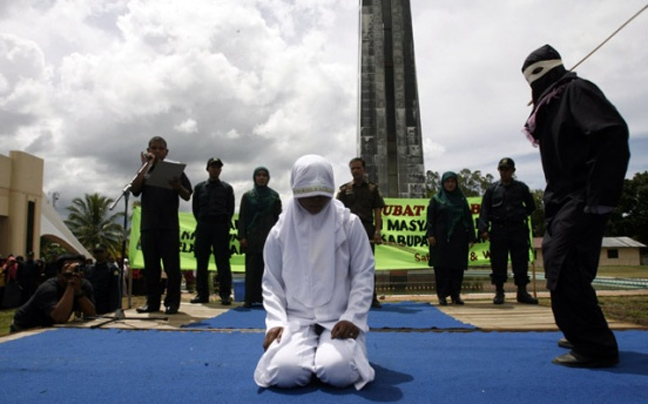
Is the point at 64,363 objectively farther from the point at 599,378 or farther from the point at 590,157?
the point at 590,157

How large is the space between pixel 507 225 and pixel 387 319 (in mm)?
2378

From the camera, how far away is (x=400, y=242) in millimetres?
8758

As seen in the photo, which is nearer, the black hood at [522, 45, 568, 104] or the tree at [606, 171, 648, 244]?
the black hood at [522, 45, 568, 104]

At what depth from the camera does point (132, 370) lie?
268 cm

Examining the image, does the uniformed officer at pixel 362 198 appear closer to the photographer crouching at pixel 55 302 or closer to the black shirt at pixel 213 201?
the black shirt at pixel 213 201

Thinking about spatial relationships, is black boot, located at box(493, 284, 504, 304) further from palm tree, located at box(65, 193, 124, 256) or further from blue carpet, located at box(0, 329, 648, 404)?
palm tree, located at box(65, 193, 124, 256)

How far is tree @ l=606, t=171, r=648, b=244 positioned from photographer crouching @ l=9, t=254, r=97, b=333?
164 feet

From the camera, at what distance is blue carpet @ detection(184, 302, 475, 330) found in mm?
4449

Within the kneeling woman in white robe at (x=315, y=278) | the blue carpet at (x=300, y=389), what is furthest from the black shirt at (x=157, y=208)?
the kneeling woman in white robe at (x=315, y=278)

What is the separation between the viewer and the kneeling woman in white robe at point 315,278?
8.21 ft

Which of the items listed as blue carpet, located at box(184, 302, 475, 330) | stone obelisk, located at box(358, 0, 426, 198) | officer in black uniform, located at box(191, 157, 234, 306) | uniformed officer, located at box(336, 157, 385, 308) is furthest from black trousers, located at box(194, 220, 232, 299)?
stone obelisk, located at box(358, 0, 426, 198)

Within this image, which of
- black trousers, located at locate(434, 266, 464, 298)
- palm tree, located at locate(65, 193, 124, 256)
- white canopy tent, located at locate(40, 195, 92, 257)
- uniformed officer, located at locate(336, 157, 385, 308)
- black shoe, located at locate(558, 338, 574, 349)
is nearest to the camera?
black shoe, located at locate(558, 338, 574, 349)

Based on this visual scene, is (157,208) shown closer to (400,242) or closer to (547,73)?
(547,73)

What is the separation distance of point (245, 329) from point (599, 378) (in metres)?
2.71
